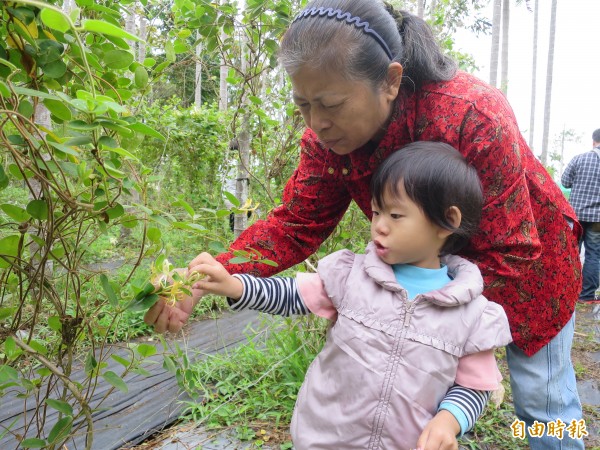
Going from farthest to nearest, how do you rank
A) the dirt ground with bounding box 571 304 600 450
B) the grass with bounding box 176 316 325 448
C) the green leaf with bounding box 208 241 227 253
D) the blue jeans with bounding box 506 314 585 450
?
the dirt ground with bounding box 571 304 600 450 < the grass with bounding box 176 316 325 448 < the blue jeans with bounding box 506 314 585 450 < the green leaf with bounding box 208 241 227 253

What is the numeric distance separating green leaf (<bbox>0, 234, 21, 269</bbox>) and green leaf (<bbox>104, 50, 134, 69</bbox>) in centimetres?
35

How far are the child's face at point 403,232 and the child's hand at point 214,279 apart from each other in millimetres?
371

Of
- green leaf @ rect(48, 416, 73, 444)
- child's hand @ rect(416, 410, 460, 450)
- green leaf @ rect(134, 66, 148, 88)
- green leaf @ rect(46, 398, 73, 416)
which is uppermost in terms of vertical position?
green leaf @ rect(134, 66, 148, 88)

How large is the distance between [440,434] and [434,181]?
568 millimetres

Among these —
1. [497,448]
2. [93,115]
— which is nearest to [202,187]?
[497,448]

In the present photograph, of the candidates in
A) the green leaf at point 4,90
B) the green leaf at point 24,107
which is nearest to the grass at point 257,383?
the green leaf at point 24,107

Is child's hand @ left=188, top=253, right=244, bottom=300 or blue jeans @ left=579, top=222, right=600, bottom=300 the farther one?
blue jeans @ left=579, top=222, right=600, bottom=300

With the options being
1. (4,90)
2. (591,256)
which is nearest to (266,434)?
(4,90)

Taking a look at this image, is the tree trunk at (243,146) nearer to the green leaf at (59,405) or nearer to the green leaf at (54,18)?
the green leaf at (59,405)

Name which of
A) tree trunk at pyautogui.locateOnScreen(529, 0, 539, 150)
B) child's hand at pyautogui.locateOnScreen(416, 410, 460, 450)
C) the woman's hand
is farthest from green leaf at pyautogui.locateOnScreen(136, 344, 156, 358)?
tree trunk at pyautogui.locateOnScreen(529, 0, 539, 150)

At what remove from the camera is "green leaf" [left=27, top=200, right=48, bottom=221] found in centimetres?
85

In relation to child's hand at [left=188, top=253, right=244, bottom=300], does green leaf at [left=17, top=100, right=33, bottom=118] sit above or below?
above

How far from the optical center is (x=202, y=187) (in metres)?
6.02

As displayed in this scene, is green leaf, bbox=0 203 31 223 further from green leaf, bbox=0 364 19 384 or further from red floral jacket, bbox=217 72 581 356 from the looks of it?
red floral jacket, bbox=217 72 581 356
